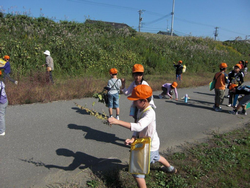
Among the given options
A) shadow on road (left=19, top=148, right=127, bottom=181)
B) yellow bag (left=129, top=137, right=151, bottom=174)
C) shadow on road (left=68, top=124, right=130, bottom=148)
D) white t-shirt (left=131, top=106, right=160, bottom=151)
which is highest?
white t-shirt (left=131, top=106, right=160, bottom=151)

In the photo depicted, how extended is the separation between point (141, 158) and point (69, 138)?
8.66ft

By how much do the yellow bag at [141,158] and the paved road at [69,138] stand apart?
3.53 feet

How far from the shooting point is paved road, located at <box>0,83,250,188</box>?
10.9 feet

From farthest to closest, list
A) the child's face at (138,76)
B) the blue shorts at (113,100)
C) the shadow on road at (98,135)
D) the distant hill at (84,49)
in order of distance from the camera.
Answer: the distant hill at (84,49), the blue shorts at (113,100), the shadow on road at (98,135), the child's face at (138,76)

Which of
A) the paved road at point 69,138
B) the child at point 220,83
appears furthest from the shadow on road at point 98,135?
the child at point 220,83

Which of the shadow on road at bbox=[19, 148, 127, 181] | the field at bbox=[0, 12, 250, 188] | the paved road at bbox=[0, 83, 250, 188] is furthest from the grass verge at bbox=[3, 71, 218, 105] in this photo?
the shadow on road at bbox=[19, 148, 127, 181]

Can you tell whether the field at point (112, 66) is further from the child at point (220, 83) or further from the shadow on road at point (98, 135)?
the child at point (220, 83)

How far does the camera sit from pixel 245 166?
12.0ft

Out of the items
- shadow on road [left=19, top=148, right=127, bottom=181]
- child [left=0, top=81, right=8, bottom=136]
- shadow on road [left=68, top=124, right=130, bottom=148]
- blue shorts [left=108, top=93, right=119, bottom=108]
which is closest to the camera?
shadow on road [left=19, top=148, right=127, bottom=181]

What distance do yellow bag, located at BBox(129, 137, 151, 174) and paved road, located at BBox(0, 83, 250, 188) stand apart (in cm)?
107

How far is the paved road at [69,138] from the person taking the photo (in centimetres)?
333

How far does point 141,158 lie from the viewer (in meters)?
2.46

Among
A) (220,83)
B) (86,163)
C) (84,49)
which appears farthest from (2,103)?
(84,49)

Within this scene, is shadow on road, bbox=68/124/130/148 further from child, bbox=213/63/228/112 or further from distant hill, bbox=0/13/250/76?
distant hill, bbox=0/13/250/76
